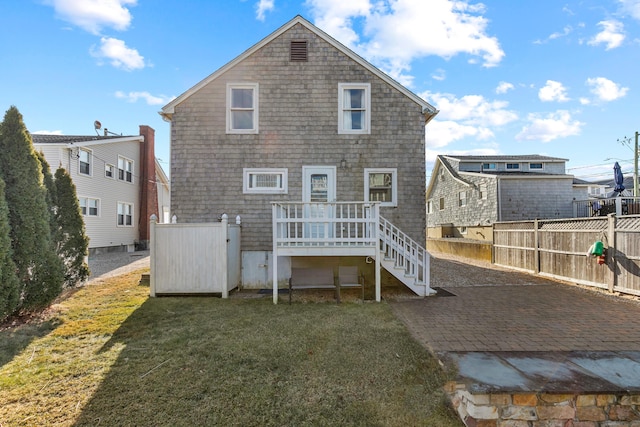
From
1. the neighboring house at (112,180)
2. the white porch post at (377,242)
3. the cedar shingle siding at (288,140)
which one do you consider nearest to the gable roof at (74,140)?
the neighboring house at (112,180)

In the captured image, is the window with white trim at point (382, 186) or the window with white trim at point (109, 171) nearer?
the window with white trim at point (382, 186)

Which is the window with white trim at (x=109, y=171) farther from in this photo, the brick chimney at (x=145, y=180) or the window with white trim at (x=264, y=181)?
the window with white trim at (x=264, y=181)

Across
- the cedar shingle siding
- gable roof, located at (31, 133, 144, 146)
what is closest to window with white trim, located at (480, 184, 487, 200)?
the cedar shingle siding

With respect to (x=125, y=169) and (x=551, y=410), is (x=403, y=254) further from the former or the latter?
(x=125, y=169)

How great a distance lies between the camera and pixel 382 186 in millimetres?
8656

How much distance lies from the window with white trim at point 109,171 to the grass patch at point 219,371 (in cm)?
1349

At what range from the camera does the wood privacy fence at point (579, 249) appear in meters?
7.12

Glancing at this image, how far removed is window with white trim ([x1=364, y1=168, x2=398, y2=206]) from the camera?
8.57 metres

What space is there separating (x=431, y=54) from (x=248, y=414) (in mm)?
15009

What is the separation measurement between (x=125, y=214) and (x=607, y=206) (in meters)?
26.0

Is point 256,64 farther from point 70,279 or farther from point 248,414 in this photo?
point 248,414

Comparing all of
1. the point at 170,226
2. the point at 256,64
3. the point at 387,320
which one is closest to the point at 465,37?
the point at 256,64

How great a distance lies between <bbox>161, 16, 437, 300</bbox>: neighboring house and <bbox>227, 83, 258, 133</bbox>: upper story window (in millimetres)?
37

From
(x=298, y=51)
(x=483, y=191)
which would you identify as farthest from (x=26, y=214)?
(x=483, y=191)
